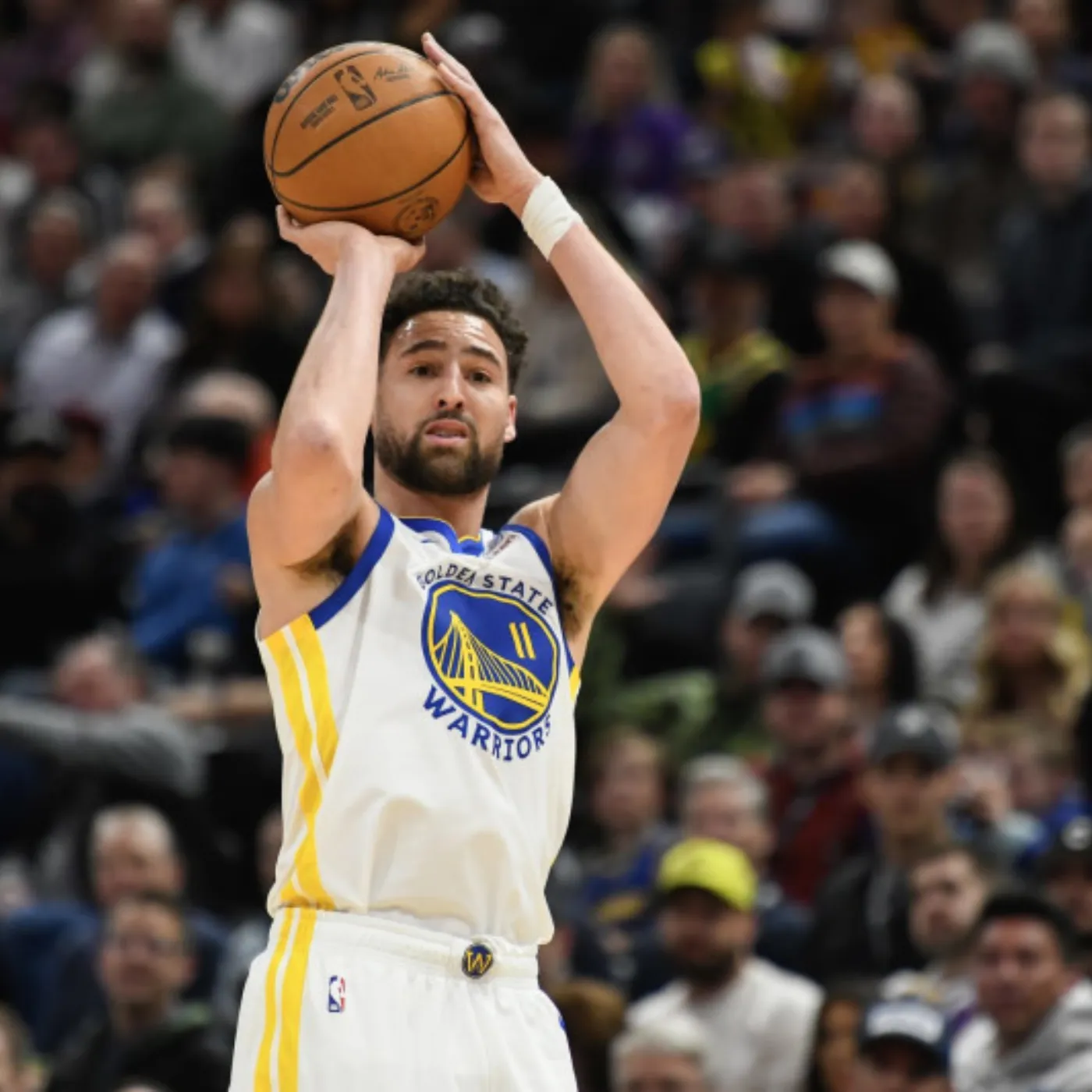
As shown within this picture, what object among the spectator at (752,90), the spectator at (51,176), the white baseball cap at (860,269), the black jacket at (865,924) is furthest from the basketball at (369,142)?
the spectator at (51,176)

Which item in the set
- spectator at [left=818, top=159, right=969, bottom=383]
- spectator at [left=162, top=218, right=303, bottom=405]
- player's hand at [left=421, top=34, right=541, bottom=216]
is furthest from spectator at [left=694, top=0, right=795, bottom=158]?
player's hand at [left=421, top=34, right=541, bottom=216]

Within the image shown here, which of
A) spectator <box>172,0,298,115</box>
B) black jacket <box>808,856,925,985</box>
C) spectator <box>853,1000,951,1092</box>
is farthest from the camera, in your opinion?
spectator <box>172,0,298,115</box>

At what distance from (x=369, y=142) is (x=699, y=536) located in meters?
7.42

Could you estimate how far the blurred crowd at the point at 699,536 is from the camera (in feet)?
29.6

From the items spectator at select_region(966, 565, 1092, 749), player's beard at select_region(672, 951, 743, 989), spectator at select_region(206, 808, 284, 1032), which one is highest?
spectator at select_region(966, 565, 1092, 749)

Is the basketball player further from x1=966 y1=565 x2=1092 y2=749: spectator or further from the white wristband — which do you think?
x1=966 y1=565 x2=1092 y2=749: spectator

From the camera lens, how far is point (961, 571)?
10969 millimetres

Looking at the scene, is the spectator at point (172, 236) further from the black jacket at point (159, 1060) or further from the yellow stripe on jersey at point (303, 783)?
the yellow stripe on jersey at point (303, 783)

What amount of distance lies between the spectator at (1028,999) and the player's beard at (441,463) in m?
3.35

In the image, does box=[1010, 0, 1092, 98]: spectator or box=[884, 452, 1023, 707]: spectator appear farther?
box=[1010, 0, 1092, 98]: spectator

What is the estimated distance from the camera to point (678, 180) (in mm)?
15102

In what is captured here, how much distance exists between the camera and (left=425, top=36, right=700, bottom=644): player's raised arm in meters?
5.38

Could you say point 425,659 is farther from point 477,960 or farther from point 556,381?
point 556,381

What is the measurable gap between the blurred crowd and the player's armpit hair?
3395 millimetres
